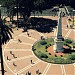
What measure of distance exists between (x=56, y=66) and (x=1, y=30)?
22244mm

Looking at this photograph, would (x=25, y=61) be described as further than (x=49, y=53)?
No

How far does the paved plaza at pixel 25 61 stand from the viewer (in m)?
67.9

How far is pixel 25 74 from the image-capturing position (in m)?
66.5

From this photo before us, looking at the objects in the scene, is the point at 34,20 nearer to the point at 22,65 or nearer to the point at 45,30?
the point at 45,30

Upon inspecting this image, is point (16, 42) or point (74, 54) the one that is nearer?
→ point (74, 54)

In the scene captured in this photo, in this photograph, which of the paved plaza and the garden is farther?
the garden

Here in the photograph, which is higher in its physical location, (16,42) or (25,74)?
(16,42)

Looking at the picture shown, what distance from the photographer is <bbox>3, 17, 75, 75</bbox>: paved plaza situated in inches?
2672

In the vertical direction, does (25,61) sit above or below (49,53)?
below

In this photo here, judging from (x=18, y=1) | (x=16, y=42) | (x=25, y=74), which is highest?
(x=18, y=1)

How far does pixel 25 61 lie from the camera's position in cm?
7281

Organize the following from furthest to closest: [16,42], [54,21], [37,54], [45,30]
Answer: [54,21]
[45,30]
[16,42]
[37,54]

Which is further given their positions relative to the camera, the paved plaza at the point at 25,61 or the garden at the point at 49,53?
the garden at the point at 49,53

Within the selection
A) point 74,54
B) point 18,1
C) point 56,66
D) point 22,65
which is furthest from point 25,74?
point 18,1
